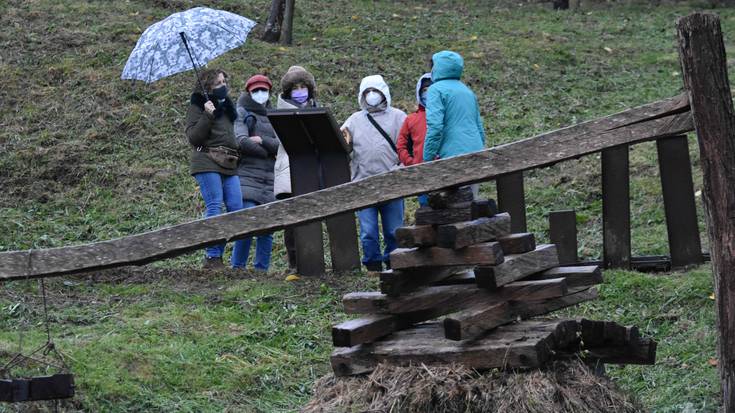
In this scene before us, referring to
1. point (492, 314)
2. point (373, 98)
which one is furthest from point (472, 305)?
point (373, 98)

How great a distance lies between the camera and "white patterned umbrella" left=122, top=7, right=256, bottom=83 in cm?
985

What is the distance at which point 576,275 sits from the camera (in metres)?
6.22

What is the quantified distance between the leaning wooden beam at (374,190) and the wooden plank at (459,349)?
2.57ft

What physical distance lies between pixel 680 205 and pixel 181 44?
15.2 feet

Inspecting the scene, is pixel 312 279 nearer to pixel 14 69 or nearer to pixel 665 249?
pixel 665 249

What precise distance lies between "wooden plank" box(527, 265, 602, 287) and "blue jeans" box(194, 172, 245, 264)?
159 inches

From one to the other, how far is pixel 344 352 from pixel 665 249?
494cm

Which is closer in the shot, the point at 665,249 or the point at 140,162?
the point at 665,249

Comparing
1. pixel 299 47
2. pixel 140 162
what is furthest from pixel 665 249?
pixel 299 47

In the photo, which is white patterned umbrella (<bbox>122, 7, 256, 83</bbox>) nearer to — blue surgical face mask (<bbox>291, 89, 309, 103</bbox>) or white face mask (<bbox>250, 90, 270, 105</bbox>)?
white face mask (<bbox>250, 90, 270, 105</bbox>)

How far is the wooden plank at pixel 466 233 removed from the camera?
5.78 m

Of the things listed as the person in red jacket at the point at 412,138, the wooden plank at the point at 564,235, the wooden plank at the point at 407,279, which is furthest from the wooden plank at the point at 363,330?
the wooden plank at the point at 564,235

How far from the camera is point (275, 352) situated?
7.74 meters

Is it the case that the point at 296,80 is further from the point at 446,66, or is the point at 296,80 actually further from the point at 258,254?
the point at 258,254
